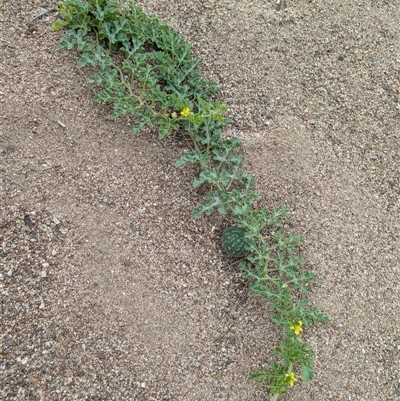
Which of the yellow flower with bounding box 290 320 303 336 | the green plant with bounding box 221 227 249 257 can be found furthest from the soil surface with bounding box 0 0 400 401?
the yellow flower with bounding box 290 320 303 336

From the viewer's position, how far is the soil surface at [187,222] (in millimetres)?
2566

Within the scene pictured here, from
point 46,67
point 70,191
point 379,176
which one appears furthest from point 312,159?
point 46,67

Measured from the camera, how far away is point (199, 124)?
291 centimetres

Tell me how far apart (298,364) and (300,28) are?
7.24ft

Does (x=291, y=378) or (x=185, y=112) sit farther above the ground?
(x=185, y=112)

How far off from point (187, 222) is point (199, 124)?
54 cm

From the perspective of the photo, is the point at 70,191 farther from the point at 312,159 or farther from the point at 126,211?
the point at 312,159

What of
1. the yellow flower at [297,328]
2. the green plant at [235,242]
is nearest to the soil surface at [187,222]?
the green plant at [235,242]

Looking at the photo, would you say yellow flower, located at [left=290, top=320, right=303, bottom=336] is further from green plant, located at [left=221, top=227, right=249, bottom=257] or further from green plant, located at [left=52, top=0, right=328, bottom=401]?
green plant, located at [left=221, top=227, right=249, bottom=257]

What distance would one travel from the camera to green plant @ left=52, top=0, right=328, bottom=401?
2674mm

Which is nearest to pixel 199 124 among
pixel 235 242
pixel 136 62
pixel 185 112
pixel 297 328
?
pixel 185 112

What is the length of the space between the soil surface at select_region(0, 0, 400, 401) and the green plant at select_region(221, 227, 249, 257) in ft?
0.37

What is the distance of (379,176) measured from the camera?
3.28 metres

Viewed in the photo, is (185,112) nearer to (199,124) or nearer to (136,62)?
(199,124)
